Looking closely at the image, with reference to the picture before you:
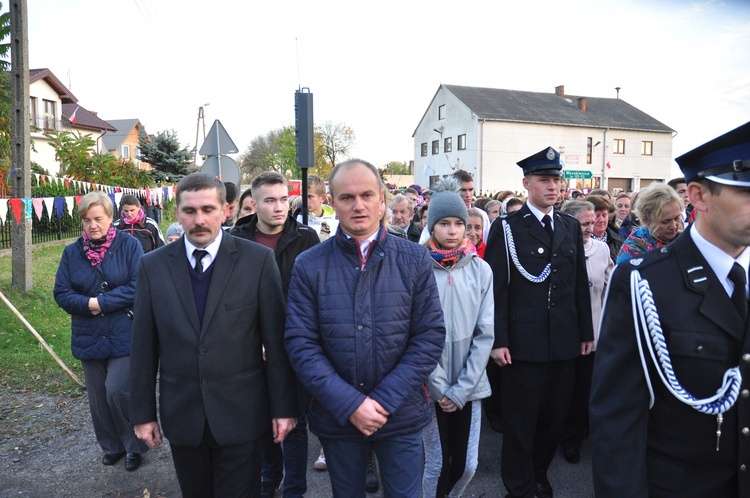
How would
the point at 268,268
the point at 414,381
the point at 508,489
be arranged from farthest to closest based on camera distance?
the point at 508,489 → the point at 268,268 → the point at 414,381

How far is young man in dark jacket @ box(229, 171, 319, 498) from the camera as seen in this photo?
3.64 m

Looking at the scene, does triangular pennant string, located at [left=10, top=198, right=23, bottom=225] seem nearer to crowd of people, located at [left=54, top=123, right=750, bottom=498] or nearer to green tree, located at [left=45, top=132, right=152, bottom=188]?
crowd of people, located at [left=54, top=123, right=750, bottom=498]

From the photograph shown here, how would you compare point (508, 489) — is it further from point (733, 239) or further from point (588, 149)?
point (588, 149)

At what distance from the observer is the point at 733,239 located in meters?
1.66

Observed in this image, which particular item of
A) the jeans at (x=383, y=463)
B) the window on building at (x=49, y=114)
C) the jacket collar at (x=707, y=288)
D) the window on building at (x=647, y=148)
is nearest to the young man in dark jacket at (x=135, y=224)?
the jeans at (x=383, y=463)

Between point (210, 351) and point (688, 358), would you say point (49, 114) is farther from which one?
point (688, 358)

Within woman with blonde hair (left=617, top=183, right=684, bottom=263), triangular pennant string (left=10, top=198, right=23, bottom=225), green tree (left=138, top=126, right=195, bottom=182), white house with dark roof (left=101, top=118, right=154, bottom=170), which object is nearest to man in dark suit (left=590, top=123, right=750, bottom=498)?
woman with blonde hair (left=617, top=183, right=684, bottom=263)

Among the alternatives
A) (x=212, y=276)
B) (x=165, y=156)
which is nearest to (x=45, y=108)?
(x=165, y=156)

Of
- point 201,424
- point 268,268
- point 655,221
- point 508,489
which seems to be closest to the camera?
point 201,424

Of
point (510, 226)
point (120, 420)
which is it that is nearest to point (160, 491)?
point (120, 420)

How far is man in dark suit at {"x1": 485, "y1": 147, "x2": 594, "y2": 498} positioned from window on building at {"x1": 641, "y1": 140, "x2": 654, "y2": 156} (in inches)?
1890

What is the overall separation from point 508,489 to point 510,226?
1.82 meters

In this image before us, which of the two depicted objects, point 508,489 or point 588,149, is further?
point 588,149

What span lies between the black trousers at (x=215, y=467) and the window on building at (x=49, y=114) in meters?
41.9
